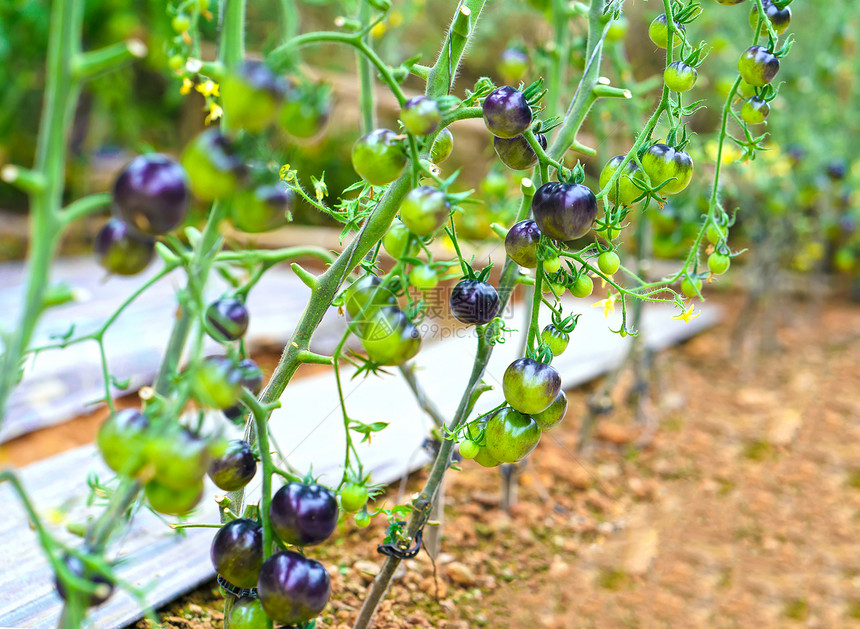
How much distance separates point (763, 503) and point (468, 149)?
8.96 ft

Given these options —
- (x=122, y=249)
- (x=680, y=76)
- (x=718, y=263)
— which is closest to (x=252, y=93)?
(x=122, y=249)

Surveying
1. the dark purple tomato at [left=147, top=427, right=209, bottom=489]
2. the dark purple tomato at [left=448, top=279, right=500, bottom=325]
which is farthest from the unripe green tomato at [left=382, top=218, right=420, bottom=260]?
the dark purple tomato at [left=147, top=427, right=209, bottom=489]

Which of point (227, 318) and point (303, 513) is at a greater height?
point (227, 318)

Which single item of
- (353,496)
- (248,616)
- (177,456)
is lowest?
(248,616)

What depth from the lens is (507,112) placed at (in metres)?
0.60

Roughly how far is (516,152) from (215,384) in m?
0.39

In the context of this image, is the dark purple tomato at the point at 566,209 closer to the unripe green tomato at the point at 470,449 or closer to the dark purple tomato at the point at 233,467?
the unripe green tomato at the point at 470,449

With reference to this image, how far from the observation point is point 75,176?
348cm

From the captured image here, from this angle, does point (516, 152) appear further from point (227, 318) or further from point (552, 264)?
point (227, 318)

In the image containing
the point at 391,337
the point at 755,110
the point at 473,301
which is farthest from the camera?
the point at 755,110

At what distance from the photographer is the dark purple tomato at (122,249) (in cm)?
49

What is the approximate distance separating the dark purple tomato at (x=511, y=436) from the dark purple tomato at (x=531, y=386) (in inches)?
0.7

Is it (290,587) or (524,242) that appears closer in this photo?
(290,587)

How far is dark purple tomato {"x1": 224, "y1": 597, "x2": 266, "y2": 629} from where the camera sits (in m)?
0.62
